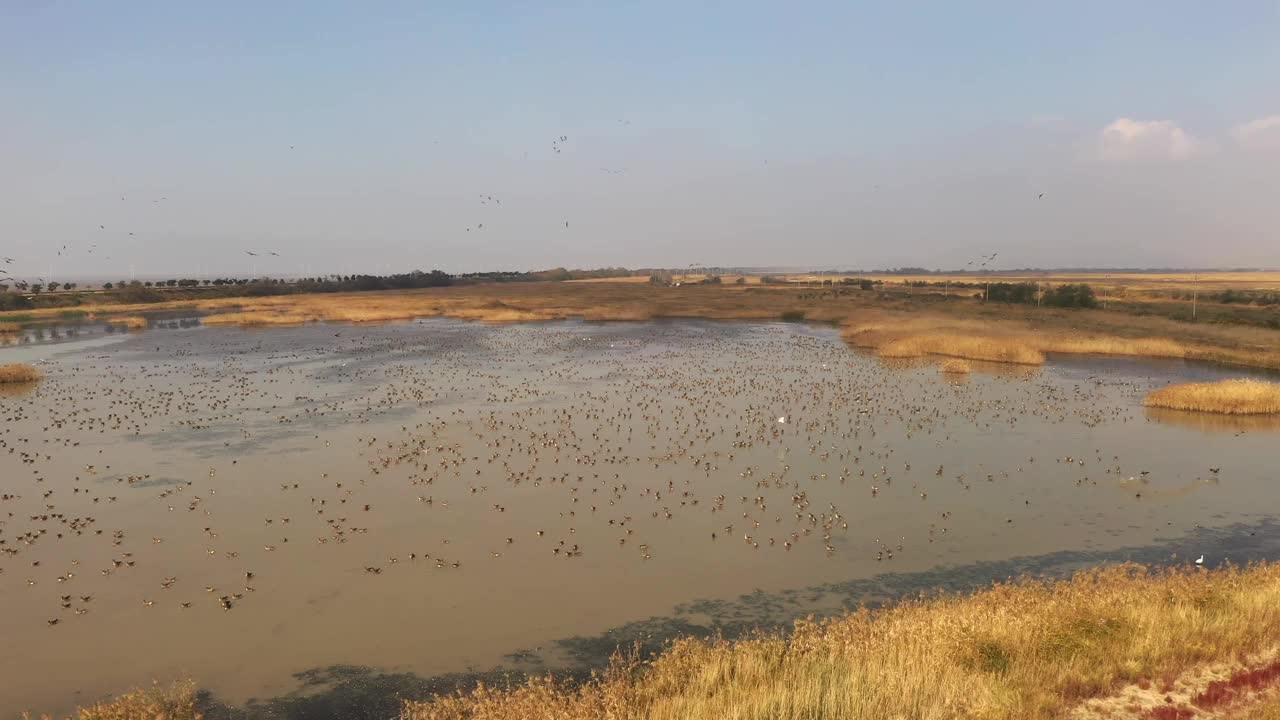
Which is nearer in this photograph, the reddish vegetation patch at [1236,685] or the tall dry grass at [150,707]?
the reddish vegetation patch at [1236,685]

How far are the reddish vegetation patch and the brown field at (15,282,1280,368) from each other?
37.0 metres

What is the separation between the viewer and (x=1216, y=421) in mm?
27375

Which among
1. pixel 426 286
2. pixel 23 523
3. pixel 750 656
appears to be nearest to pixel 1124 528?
pixel 750 656

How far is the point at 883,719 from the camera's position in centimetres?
743

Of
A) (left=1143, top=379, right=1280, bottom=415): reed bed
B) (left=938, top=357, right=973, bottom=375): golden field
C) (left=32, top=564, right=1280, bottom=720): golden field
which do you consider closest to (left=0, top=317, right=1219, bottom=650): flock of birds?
(left=1143, top=379, right=1280, bottom=415): reed bed

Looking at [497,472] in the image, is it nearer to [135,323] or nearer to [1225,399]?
[1225,399]

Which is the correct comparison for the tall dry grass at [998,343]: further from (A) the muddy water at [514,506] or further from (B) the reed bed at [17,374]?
(B) the reed bed at [17,374]

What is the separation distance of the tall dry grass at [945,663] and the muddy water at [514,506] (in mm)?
2552

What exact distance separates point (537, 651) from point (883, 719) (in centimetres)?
577

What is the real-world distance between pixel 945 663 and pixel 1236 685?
10.6ft

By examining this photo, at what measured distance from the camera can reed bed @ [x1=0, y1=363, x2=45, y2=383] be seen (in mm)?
36219

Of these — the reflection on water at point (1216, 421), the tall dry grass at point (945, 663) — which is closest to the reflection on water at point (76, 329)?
the tall dry grass at point (945, 663)

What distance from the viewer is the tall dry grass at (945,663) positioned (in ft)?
25.6

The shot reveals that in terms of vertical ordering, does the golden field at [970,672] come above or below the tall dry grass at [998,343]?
below
